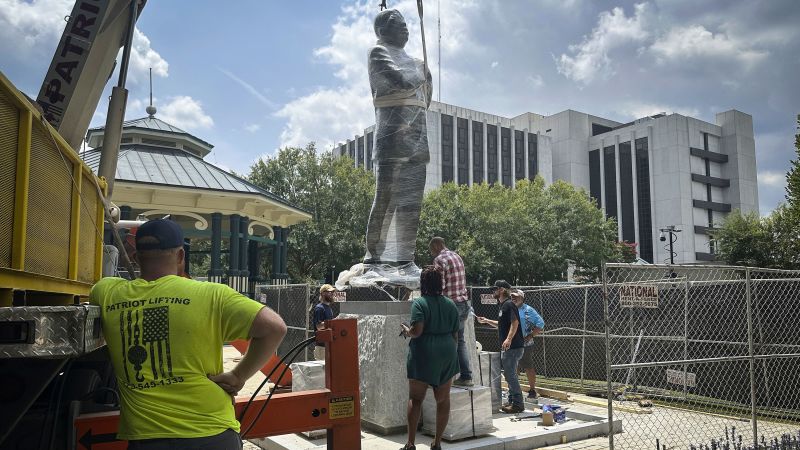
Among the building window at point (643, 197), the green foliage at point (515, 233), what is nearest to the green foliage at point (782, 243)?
the green foliage at point (515, 233)

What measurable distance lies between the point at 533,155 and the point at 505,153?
12.9 feet

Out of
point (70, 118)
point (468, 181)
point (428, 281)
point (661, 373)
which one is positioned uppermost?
point (468, 181)

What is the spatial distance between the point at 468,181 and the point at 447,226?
46581 millimetres

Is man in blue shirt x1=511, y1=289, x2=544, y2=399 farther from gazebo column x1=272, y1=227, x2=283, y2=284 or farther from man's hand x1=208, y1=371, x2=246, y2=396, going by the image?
gazebo column x1=272, y1=227, x2=283, y2=284

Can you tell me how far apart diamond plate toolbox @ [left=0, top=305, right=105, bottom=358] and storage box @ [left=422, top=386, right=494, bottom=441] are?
4.54 m

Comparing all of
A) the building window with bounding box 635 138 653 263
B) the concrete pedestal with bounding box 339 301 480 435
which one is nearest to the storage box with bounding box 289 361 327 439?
the concrete pedestal with bounding box 339 301 480 435

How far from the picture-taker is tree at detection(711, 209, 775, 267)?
120ft

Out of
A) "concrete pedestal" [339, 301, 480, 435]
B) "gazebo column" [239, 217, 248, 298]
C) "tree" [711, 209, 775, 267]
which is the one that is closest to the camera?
"concrete pedestal" [339, 301, 480, 435]

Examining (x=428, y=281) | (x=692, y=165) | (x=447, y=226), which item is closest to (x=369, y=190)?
(x=447, y=226)

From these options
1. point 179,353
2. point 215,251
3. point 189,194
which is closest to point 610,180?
point 215,251

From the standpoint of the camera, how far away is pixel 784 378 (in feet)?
28.2

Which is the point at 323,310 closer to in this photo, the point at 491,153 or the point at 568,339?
the point at 568,339

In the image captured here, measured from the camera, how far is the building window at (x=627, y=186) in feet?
263

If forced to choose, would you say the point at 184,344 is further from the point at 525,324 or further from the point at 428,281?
the point at 525,324
